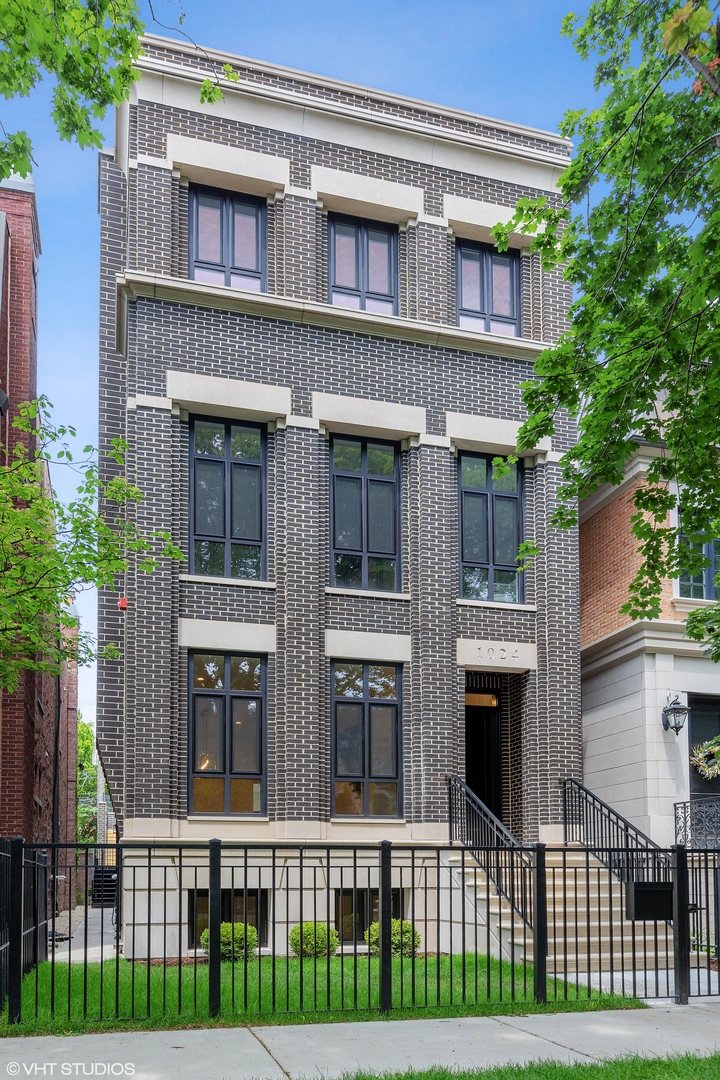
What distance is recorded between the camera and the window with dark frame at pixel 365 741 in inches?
736

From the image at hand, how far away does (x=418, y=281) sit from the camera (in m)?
20.3

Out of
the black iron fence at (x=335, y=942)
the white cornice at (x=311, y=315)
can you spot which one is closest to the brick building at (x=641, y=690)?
the black iron fence at (x=335, y=942)

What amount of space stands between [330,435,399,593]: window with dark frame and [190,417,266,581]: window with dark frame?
53.7 inches

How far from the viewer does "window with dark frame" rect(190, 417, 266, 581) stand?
733 inches

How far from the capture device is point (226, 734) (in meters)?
18.0

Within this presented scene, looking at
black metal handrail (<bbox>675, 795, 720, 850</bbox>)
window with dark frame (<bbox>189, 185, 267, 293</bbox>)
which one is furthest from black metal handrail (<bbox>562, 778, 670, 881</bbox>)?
window with dark frame (<bbox>189, 185, 267, 293</bbox>)

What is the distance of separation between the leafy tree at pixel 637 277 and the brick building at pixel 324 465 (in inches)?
143

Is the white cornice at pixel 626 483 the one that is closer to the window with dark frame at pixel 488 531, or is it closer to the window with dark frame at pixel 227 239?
the window with dark frame at pixel 488 531

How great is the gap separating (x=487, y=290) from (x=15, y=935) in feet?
49.5

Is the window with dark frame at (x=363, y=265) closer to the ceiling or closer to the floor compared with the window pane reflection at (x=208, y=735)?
closer to the ceiling

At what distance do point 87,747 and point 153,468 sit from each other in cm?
6391

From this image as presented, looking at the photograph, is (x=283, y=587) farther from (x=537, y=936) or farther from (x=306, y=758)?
(x=537, y=936)

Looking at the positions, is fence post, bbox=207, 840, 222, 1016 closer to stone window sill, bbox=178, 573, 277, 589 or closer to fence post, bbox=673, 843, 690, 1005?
fence post, bbox=673, 843, 690, 1005

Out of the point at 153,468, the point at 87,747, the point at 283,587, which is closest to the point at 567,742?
the point at 283,587
